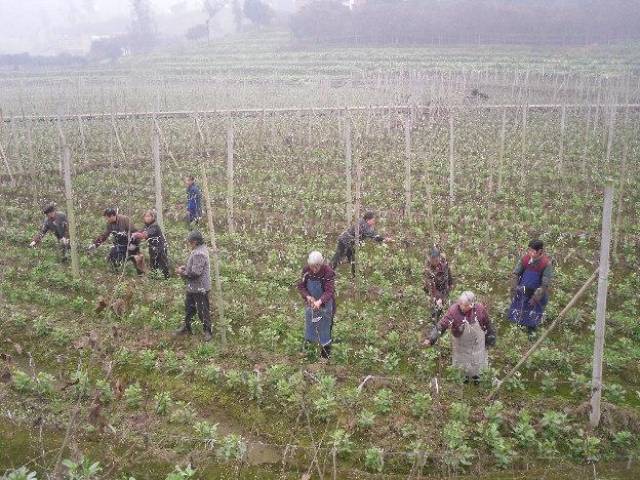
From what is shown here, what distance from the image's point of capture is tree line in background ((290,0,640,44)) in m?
57.1

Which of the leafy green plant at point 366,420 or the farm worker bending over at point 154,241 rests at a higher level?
the farm worker bending over at point 154,241

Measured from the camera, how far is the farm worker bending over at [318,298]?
6.63 m

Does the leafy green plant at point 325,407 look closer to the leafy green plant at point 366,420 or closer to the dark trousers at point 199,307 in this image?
the leafy green plant at point 366,420

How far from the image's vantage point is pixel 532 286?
7.60m

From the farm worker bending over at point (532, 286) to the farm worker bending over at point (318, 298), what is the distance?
2.74m

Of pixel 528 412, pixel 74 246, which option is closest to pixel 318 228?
pixel 74 246

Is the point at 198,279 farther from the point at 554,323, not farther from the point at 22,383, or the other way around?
the point at 554,323

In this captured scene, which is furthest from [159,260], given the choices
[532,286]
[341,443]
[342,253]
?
[532,286]

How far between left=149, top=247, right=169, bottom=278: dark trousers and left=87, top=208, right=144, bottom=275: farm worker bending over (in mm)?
178

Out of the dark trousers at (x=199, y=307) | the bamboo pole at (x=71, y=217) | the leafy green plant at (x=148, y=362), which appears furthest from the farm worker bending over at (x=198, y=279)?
the bamboo pole at (x=71, y=217)

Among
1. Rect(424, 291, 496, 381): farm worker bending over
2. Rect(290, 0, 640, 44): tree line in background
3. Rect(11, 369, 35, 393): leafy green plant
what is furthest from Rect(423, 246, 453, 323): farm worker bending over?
Rect(290, 0, 640, 44): tree line in background

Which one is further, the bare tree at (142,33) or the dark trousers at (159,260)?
the bare tree at (142,33)

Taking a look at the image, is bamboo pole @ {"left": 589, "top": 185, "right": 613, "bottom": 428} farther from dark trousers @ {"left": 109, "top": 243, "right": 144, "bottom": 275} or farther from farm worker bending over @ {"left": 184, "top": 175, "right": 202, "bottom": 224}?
farm worker bending over @ {"left": 184, "top": 175, "right": 202, "bottom": 224}

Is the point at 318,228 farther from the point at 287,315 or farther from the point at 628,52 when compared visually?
the point at 628,52
